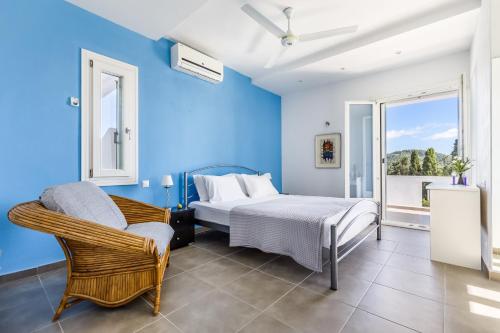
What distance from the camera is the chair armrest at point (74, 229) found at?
1.38m

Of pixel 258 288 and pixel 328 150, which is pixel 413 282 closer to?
pixel 258 288

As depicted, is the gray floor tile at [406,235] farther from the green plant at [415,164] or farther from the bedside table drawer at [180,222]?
the green plant at [415,164]

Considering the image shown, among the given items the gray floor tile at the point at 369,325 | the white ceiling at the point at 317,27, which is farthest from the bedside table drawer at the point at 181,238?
the white ceiling at the point at 317,27

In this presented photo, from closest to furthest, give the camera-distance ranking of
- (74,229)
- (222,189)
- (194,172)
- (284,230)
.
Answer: (74,229) → (284,230) → (222,189) → (194,172)

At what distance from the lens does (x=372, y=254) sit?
283cm

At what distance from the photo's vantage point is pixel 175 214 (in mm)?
3051

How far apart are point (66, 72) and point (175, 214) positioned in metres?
2.00

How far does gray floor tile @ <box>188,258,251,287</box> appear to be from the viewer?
2213 millimetres

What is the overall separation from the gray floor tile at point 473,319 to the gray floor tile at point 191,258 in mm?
2145

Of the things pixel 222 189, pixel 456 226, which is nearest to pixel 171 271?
pixel 222 189

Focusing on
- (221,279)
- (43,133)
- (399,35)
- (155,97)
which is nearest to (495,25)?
(399,35)

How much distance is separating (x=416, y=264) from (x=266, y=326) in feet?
6.43

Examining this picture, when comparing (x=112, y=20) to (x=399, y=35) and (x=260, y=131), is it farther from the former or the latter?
(x=399, y=35)

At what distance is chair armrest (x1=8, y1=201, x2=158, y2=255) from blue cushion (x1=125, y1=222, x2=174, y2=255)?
0.81ft
